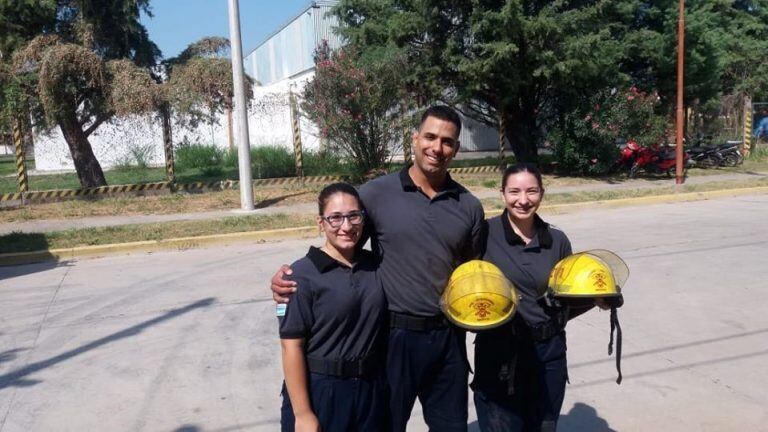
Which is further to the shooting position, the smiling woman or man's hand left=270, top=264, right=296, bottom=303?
the smiling woman

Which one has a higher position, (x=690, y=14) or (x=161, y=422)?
(x=690, y=14)

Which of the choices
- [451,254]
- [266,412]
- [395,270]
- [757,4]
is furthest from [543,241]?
[757,4]

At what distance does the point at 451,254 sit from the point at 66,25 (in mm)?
15598

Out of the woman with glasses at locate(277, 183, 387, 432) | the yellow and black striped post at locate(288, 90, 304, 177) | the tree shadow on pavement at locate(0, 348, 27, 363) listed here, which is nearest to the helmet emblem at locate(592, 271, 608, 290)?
the woman with glasses at locate(277, 183, 387, 432)

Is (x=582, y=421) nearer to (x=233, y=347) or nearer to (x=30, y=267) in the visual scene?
(x=233, y=347)

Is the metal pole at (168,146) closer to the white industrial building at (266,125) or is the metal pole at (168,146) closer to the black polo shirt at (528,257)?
the white industrial building at (266,125)

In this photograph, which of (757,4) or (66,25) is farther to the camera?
(757,4)

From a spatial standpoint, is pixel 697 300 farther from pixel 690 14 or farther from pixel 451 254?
pixel 690 14

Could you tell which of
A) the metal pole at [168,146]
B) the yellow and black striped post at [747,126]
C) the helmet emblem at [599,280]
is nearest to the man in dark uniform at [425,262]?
the helmet emblem at [599,280]

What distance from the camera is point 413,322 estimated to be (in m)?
2.67

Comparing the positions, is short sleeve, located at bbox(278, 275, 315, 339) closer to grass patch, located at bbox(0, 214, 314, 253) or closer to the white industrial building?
grass patch, located at bbox(0, 214, 314, 253)

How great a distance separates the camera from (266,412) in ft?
14.0

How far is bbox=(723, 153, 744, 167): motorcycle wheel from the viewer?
67.8 ft

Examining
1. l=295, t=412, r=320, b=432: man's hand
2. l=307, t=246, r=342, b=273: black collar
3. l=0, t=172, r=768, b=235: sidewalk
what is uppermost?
l=307, t=246, r=342, b=273: black collar
